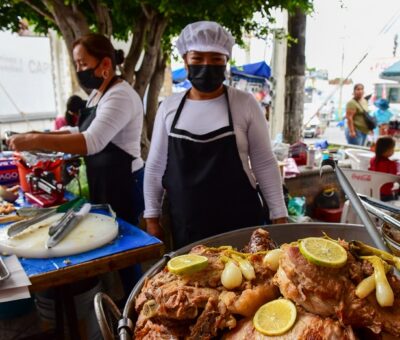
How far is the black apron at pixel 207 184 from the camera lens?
6.45 ft

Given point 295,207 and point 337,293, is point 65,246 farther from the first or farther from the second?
point 295,207

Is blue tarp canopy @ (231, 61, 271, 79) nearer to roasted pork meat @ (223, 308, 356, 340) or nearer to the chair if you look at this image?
the chair

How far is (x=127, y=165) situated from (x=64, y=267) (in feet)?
3.65

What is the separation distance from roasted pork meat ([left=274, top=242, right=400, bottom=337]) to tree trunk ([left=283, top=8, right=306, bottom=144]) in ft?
19.4

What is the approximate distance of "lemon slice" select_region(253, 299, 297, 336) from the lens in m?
0.73

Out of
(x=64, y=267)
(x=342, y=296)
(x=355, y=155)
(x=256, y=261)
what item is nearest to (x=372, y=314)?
(x=342, y=296)

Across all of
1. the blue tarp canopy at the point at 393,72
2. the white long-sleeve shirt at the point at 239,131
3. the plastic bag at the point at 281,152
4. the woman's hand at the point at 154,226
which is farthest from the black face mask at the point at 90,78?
the blue tarp canopy at the point at 393,72

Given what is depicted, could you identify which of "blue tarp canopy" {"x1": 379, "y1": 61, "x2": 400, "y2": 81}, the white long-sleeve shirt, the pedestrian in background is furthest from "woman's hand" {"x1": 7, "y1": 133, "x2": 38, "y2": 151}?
the pedestrian in background

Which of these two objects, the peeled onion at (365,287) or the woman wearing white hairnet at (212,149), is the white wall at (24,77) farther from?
the peeled onion at (365,287)

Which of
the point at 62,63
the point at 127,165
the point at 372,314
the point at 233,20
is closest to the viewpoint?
the point at 372,314

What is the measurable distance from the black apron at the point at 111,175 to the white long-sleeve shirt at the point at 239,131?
477 millimetres

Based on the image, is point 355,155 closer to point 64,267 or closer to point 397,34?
point 64,267

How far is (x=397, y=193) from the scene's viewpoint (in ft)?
14.1

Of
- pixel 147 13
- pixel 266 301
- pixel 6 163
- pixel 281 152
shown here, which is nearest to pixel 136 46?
pixel 147 13
